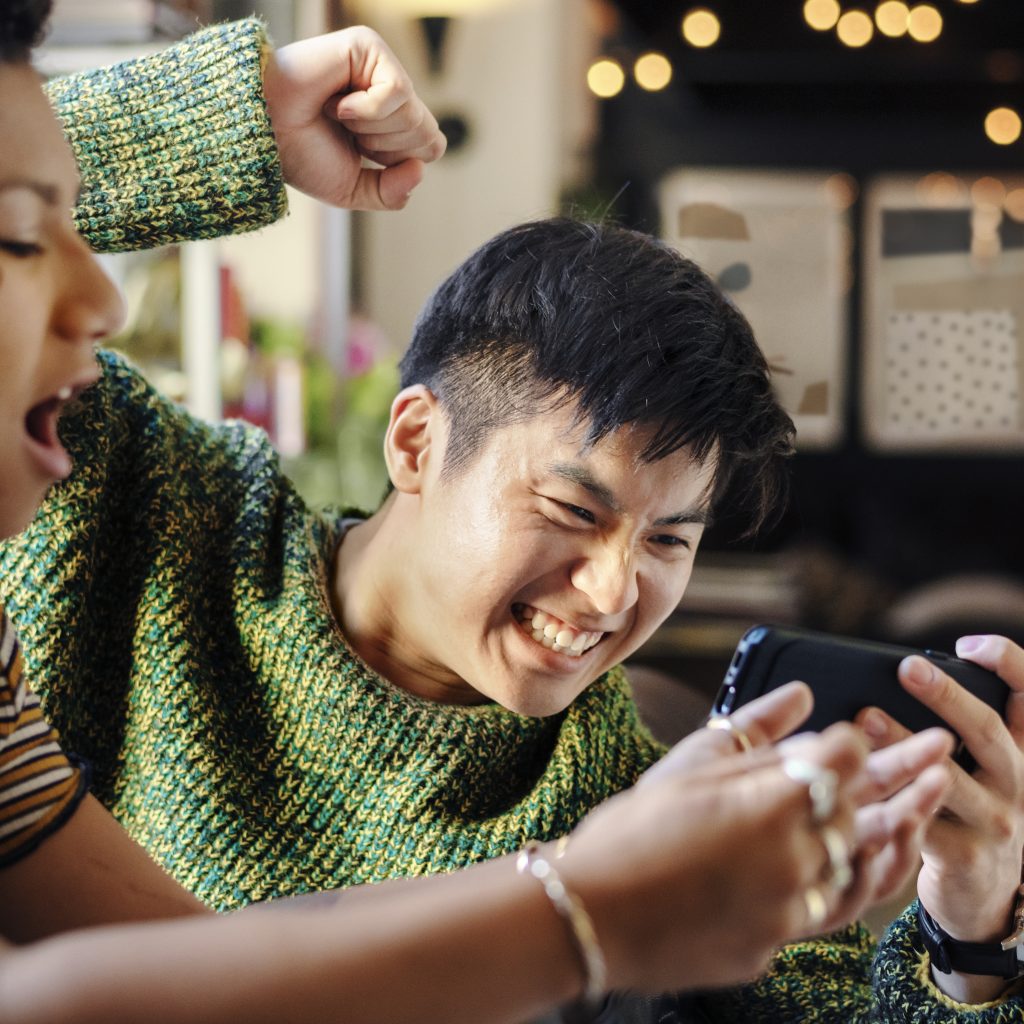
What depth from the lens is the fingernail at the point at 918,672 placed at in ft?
3.10

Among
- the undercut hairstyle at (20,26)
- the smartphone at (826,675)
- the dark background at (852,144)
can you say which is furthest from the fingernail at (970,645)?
the dark background at (852,144)

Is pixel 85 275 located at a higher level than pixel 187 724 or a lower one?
higher

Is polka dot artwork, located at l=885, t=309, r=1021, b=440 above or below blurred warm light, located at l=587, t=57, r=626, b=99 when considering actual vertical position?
below

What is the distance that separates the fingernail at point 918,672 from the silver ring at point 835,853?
35 cm

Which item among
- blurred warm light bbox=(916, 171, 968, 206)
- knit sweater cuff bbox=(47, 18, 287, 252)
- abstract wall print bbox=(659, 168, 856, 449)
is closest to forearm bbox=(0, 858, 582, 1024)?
knit sweater cuff bbox=(47, 18, 287, 252)

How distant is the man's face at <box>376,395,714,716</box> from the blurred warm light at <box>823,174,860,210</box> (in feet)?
12.5

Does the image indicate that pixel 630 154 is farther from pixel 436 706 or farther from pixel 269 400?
pixel 436 706

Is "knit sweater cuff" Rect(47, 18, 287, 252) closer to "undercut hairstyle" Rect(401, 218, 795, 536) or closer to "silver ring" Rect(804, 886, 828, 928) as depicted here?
"undercut hairstyle" Rect(401, 218, 795, 536)

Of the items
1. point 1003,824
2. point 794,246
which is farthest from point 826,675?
point 794,246

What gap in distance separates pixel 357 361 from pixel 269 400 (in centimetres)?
66

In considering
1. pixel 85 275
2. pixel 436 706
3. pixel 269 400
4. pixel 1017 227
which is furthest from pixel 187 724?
pixel 1017 227

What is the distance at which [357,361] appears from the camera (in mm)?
4004

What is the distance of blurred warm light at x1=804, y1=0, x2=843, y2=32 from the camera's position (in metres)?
4.46

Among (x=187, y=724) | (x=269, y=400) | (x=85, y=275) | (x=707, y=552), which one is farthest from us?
(x=707, y=552)
